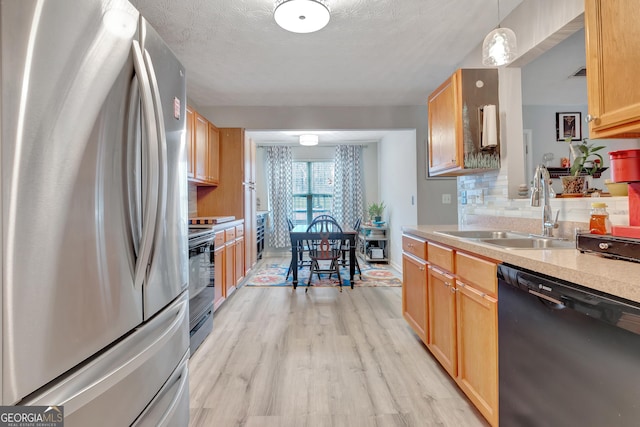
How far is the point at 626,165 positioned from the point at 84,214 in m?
1.87

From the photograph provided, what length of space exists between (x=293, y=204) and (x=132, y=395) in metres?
5.96

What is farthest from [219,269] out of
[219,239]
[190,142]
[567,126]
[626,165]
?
[567,126]

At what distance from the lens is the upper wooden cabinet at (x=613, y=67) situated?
1.09 meters

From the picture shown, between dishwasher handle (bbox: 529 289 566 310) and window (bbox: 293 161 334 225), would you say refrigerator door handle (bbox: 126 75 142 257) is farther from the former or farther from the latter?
window (bbox: 293 161 334 225)

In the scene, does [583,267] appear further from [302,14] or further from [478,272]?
[302,14]

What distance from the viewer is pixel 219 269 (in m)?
3.13

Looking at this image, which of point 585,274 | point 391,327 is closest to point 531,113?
point 391,327

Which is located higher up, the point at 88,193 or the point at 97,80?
the point at 97,80

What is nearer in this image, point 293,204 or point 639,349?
point 639,349

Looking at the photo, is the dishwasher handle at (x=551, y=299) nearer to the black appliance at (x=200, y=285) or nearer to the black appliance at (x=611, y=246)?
the black appliance at (x=611, y=246)

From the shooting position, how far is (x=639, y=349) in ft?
2.43

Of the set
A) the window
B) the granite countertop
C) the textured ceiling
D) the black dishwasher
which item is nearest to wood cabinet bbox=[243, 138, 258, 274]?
the textured ceiling

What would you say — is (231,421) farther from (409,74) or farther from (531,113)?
(531,113)

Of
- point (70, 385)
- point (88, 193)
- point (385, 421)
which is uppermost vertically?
point (88, 193)
